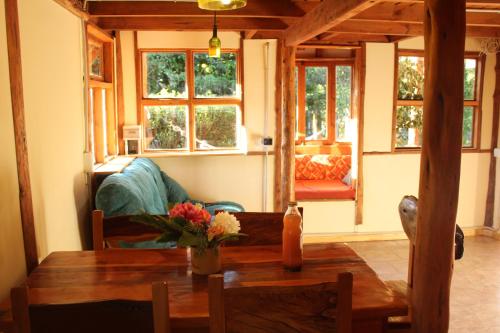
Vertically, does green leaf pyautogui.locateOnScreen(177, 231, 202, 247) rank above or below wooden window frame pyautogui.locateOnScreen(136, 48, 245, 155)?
below

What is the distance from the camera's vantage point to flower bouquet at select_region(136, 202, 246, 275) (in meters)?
1.81

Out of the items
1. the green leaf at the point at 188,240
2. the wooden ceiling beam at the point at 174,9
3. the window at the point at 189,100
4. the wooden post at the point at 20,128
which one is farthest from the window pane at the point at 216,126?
the green leaf at the point at 188,240

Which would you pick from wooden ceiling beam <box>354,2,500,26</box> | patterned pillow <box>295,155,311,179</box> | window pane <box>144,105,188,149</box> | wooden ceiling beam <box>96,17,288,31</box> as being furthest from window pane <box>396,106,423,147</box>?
window pane <box>144,105,188,149</box>

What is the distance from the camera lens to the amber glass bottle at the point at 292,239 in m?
1.92

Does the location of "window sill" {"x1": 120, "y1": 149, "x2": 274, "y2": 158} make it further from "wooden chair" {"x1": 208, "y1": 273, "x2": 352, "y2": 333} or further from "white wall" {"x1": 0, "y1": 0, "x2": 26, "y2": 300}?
"wooden chair" {"x1": 208, "y1": 273, "x2": 352, "y2": 333}

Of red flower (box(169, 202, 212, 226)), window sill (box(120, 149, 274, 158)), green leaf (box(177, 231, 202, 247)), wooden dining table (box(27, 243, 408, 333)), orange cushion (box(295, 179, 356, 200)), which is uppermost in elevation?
red flower (box(169, 202, 212, 226))

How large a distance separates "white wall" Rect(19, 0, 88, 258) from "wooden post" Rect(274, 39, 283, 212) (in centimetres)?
235

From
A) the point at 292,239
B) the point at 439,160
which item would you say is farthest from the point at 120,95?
the point at 439,160

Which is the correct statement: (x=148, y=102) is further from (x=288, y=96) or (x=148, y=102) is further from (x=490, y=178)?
(x=490, y=178)

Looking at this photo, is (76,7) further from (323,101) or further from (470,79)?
(470,79)

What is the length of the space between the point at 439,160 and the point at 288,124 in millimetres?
3140

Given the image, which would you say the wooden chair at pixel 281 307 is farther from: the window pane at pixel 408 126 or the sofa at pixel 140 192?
the window pane at pixel 408 126

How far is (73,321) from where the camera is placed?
122 cm

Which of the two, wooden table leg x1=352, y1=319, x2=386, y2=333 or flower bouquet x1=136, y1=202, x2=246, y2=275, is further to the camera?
flower bouquet x1=136, y1=202, x2=246, y2=275
